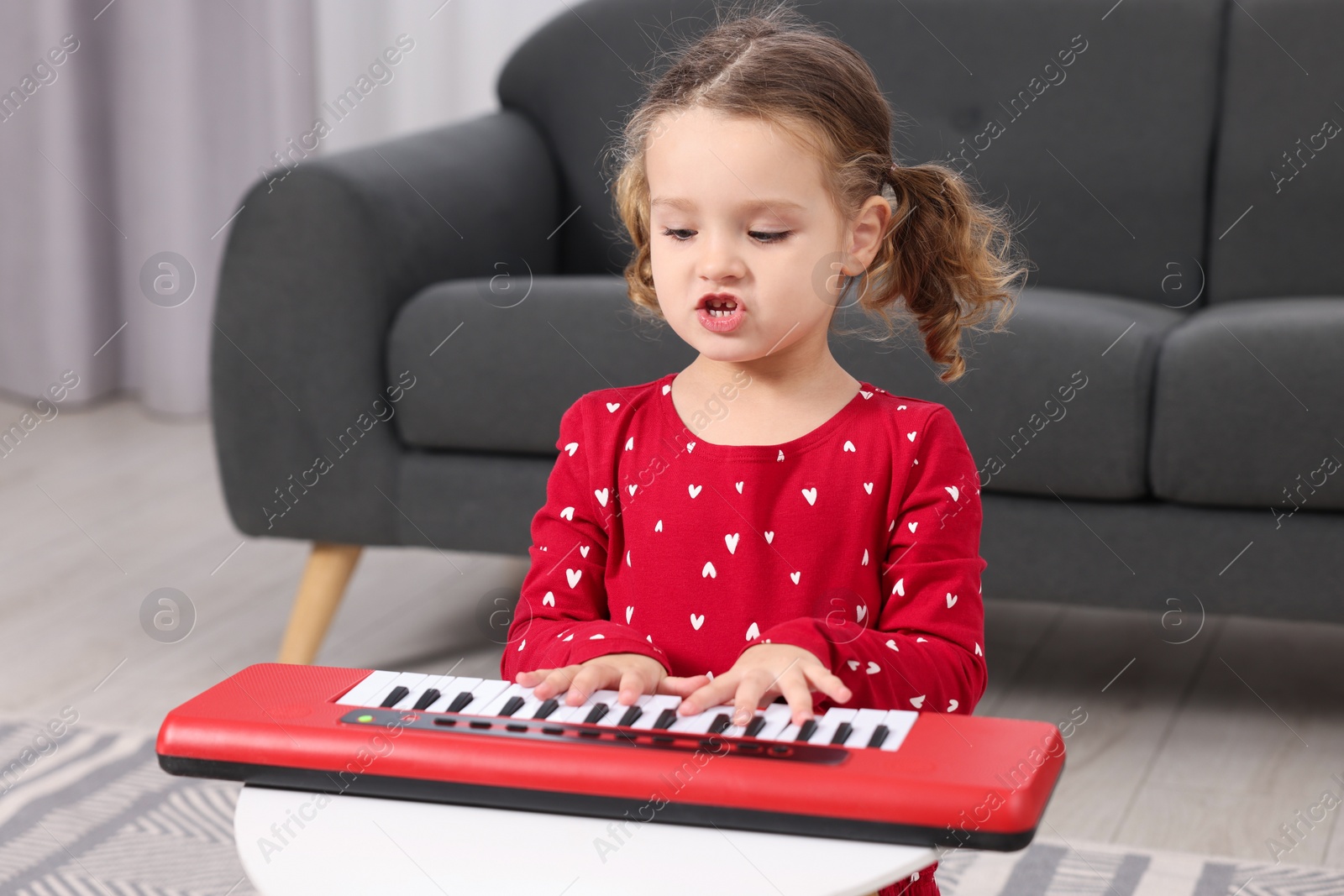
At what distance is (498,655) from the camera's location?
1.89 metres

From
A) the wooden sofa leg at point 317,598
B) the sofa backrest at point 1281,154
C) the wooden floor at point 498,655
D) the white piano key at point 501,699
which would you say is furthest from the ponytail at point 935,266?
the sofa backrest at point 1281,154

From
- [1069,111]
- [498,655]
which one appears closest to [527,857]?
[498,655]

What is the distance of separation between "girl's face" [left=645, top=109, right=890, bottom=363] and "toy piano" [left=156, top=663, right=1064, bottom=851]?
23 centimetres

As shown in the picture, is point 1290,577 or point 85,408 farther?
point 85,408

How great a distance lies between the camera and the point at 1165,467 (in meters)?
1.55

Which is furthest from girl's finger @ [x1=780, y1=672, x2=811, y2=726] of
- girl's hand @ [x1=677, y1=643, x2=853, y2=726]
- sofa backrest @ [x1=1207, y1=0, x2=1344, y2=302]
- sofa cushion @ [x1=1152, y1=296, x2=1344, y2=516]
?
sofa backrest @ [x1=1207, y1=0, x2=1344, y2=302]

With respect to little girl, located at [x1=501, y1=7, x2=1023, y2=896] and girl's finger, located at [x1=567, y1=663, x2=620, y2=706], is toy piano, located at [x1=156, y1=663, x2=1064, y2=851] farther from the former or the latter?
little girl, located at [x1=501, y1=7, x2=1023, y2=896]

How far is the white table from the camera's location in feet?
1.82

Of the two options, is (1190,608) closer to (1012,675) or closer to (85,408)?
(1012,675)

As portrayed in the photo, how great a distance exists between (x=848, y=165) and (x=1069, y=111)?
1.30 meters

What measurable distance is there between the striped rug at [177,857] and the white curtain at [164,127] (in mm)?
1780

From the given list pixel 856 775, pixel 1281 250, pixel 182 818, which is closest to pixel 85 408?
pixel 182 818

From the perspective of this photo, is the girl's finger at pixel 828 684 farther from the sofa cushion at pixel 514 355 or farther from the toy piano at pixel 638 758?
the sofa cushion at pixel 514 355

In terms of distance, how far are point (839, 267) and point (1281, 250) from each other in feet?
4.45
